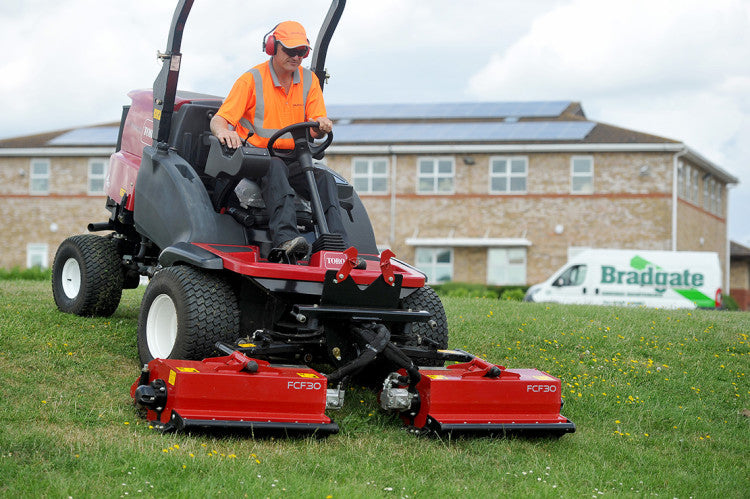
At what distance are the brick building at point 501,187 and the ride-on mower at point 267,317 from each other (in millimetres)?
24230

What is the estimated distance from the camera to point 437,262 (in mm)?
31922

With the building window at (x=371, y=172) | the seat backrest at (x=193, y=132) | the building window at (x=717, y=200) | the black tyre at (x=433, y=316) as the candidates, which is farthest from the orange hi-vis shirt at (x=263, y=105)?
the building window at (x=717, y=200)

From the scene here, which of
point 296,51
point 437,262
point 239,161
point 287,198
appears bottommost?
point 287,198

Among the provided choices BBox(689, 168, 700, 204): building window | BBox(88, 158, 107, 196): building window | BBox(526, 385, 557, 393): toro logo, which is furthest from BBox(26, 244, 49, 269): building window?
BBox(526, 385, 557, 393): toro logo

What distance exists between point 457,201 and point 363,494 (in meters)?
27.6

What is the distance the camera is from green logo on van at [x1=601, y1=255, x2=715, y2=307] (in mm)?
22844

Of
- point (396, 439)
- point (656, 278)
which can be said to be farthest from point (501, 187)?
point (396, 439)

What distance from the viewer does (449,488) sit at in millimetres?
4793

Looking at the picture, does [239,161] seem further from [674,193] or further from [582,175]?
[674,193]

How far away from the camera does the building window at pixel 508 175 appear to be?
31.3 meters

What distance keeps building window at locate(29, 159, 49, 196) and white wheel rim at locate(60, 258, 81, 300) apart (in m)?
27.7

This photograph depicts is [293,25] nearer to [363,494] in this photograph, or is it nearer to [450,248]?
[363,494]

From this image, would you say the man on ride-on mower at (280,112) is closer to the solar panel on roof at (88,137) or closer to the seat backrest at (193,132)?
the seat backrest at (193,132)

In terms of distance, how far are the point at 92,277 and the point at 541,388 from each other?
4.42m
